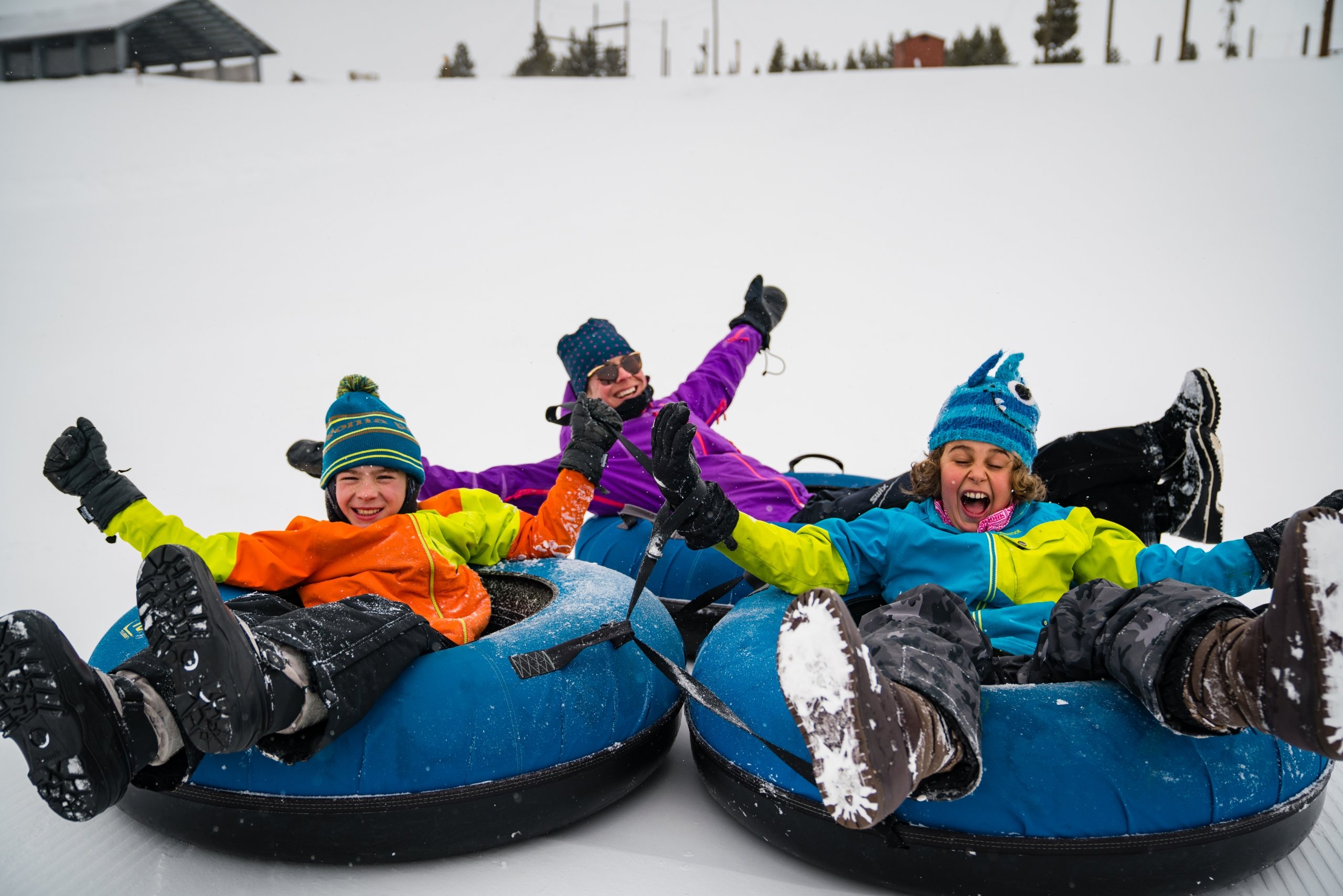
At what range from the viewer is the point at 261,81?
20203 millimetres

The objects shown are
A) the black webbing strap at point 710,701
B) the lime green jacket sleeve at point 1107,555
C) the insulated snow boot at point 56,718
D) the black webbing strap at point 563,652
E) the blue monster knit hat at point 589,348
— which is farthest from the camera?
the blue monster knit hat at point 589,348

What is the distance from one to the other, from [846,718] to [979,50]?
89.6 ft

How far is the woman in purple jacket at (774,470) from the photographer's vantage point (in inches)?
121

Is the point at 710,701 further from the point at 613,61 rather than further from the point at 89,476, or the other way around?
the point at 613,61

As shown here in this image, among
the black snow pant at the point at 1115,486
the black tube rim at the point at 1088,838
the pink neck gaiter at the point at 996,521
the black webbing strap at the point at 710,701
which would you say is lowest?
the black tube rim at the point at 1088,838

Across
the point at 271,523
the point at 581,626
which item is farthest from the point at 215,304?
the point at 581,626

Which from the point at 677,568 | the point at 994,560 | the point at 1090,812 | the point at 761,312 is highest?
the point at 761,312

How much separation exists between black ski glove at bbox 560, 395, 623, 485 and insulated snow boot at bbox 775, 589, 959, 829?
1381 mm

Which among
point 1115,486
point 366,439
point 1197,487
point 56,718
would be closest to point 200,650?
point 56,718

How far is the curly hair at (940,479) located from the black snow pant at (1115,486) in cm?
46

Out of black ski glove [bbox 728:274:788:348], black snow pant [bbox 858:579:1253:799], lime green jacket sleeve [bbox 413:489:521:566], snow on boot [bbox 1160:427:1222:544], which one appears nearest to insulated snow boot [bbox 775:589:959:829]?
black snow pant [bbox 858:579:1253:799]

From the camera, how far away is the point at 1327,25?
61.8 ft

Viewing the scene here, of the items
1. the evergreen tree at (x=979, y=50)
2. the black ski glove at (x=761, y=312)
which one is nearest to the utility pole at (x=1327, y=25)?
the evergreen tree at (x=979, y=50)

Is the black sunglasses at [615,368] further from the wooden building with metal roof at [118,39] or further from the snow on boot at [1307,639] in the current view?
the wooden building with metal roof at [118,39]
